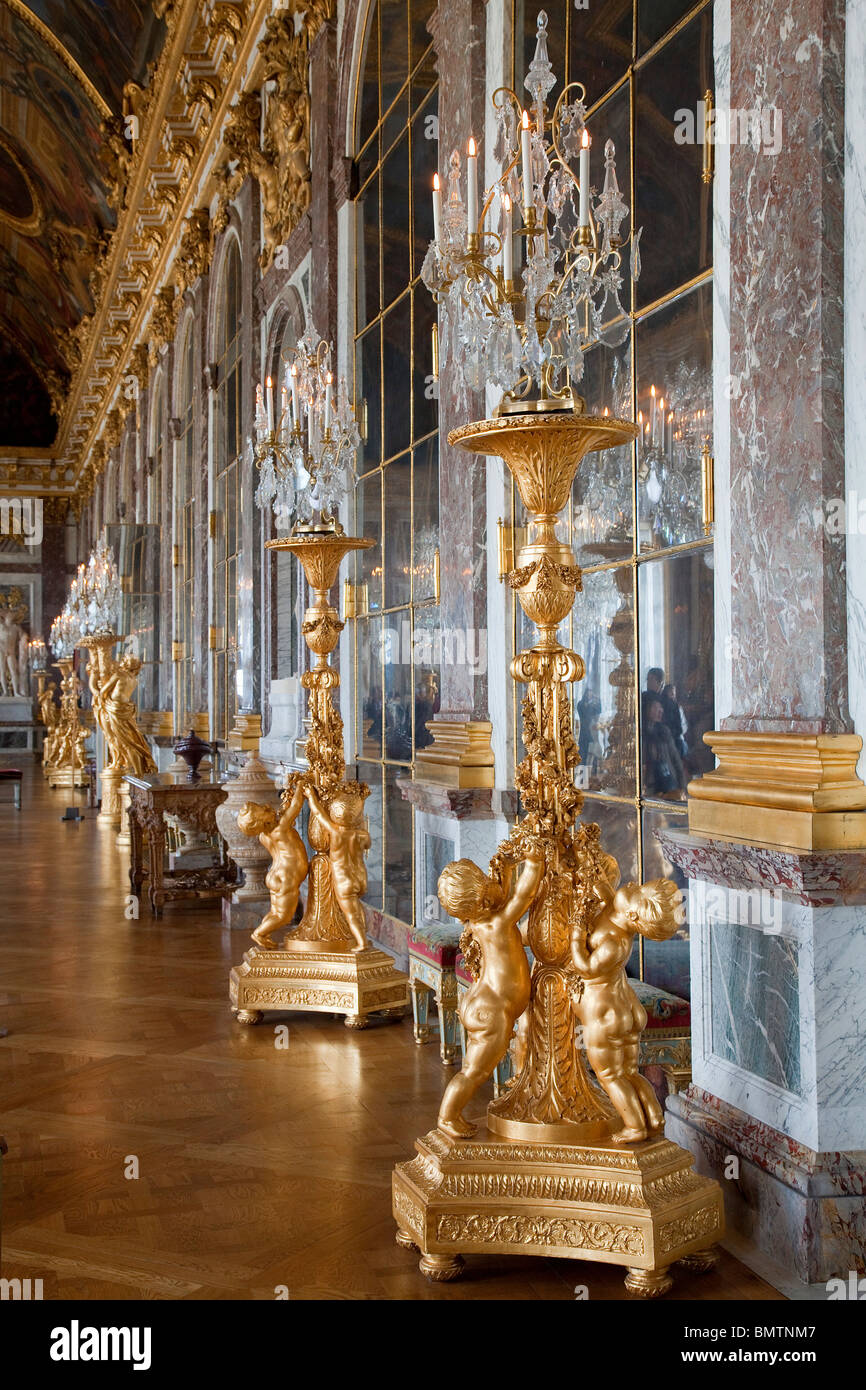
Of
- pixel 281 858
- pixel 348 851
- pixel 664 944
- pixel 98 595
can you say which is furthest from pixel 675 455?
pixel 98 595


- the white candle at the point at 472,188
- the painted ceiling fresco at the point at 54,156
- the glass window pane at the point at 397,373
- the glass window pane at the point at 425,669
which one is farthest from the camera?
the painted ceiling fresco at the point at 54,156

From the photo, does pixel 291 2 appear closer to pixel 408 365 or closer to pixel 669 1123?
pixel 408 365

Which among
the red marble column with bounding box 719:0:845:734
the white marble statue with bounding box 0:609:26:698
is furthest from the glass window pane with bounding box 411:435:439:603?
the white marble statue with bounding box 0:609:26:698

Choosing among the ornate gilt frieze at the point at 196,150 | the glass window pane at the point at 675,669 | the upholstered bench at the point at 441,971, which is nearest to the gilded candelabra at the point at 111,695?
Answer: the ornate gilt frieze at the point at 196,150

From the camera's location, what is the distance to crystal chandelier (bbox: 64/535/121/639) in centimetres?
1777

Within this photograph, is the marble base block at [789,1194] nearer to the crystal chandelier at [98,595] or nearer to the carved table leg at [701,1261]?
the carved table leg at [701,1261]

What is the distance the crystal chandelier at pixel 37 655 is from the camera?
37.1 m

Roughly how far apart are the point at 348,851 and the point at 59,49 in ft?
54.8

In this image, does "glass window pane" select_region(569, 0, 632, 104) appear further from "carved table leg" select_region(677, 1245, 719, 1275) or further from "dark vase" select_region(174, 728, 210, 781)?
"dark vase" select_region(174, 728, 210, 781)

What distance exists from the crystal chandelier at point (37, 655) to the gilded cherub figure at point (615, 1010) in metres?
35.3

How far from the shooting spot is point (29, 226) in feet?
90.8

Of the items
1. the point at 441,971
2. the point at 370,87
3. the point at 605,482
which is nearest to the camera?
the point at 605,482

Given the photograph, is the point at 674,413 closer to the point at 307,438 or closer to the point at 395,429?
the point at 307,438

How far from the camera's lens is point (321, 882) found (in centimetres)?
686
